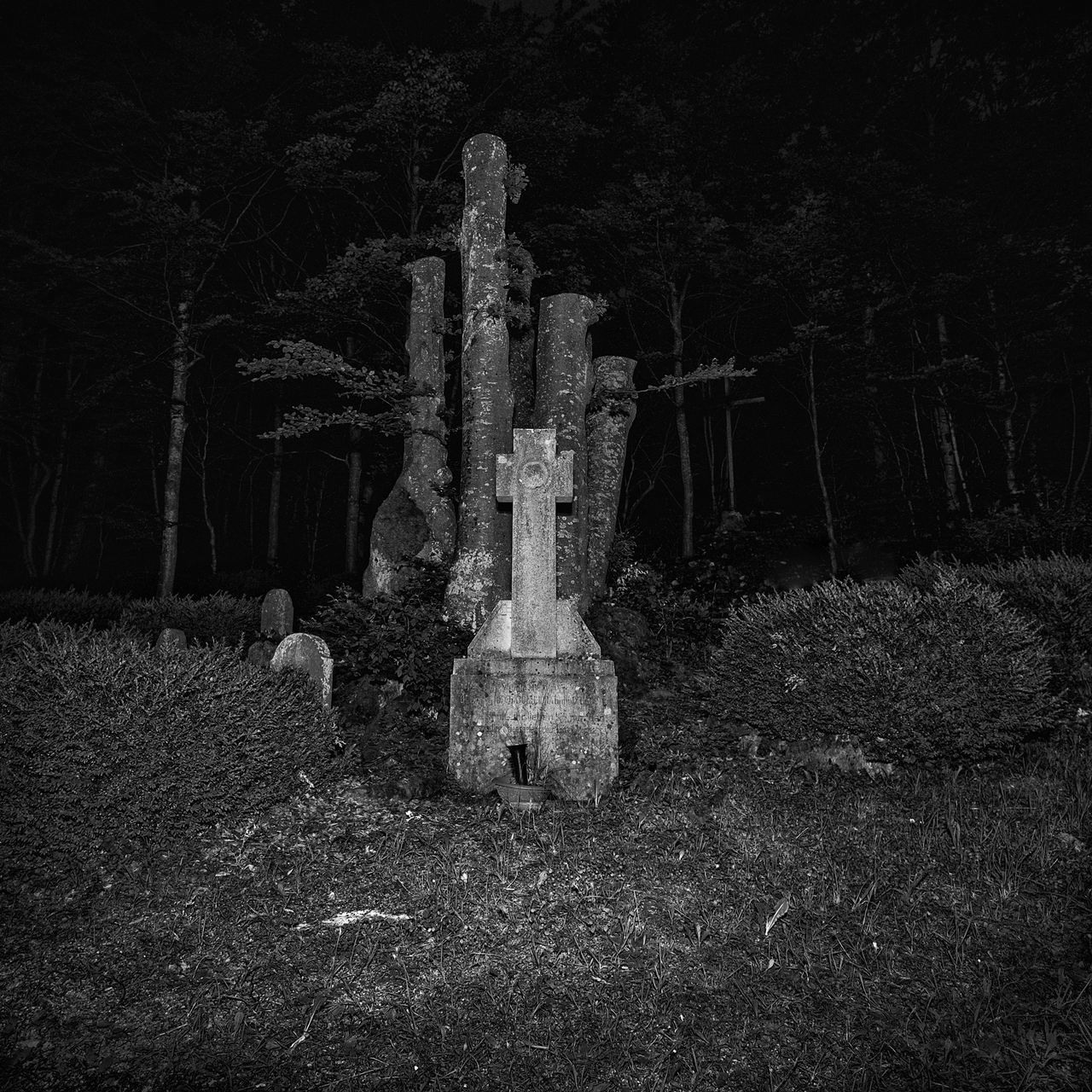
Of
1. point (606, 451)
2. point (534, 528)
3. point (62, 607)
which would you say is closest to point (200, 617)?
point (62, 607)

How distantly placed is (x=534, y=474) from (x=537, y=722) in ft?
6.57

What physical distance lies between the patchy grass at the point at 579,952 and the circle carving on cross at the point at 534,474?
2584 mm

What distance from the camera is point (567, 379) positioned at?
1095 centimetres

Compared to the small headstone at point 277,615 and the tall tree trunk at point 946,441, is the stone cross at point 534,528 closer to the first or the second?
the small headstone at point 277,615

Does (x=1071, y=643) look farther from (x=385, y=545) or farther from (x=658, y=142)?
(x=658, y=142)

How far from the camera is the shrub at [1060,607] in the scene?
716 cm

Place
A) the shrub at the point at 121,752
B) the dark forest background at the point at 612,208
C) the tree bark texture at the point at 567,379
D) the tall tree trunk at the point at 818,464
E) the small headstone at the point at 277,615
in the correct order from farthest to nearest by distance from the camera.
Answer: the dark forest background at the point at 612,208 < the tall tree trunk at the point at 818,464 < the tree bark texture at the point at 567,379 < the small headstone at the point at 277,615 < the shrub at the point at 121,752

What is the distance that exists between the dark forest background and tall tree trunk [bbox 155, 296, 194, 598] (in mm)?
195

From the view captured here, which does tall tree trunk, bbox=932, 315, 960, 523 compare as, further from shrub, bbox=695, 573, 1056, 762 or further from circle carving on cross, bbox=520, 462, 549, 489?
circle carving on cross, bbox=520, 462, 549, 489

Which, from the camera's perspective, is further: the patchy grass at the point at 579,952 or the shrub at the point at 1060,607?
the shrub at the point at 1060,607

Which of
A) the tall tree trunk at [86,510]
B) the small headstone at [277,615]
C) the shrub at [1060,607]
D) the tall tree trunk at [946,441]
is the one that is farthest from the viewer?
the tall tree trunk at [86,510]

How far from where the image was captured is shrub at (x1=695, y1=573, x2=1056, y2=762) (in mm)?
6082

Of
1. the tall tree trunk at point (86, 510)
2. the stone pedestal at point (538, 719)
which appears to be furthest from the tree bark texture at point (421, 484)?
the tall tree trunk at point (86, 510)

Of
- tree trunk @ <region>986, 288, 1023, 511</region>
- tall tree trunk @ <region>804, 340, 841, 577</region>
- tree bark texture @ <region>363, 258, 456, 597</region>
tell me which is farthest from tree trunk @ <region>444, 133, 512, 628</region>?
tree trunk @ <region>986, 288, 1023, 511</region>
